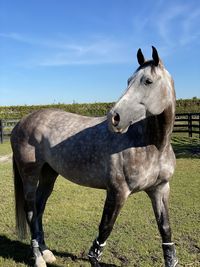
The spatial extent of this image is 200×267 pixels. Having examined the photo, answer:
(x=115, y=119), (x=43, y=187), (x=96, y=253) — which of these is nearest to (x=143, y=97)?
(x=115, y=119)

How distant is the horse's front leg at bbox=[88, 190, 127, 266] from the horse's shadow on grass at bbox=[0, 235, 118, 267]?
71 cm

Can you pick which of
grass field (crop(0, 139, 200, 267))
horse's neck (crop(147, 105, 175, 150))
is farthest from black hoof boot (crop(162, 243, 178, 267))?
horse's neck (crop(147, 105, 175, 150))

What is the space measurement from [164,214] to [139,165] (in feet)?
2.24

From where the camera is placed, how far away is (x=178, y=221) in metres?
4.88

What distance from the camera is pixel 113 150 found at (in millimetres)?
2857

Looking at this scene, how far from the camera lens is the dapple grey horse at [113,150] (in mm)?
2535

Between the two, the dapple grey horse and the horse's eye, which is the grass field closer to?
the dapple grey horse

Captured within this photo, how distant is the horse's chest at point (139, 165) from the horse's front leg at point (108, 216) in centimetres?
15

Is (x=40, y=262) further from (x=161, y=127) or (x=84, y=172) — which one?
(x=161, y=127)

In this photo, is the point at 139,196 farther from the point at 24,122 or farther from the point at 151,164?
the point at 151,164

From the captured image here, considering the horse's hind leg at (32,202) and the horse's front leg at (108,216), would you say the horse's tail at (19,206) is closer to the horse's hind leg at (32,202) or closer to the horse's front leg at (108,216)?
the horse's hind leg at (32,202)

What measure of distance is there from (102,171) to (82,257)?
1412mm

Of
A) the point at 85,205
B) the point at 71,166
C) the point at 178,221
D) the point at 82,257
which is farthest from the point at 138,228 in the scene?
the point at 71,166

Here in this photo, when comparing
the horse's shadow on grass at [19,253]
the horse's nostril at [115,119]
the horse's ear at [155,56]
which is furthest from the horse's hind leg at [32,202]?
the horse's ear at [155,56]
